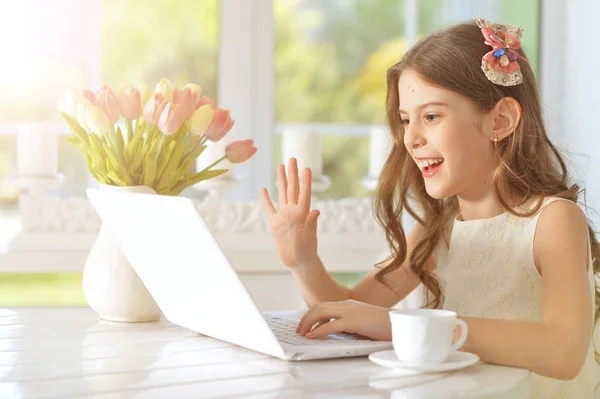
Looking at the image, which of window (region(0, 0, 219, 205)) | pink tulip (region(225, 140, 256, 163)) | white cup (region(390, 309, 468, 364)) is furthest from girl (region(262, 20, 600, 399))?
window (region(0, 0, 219, 205))

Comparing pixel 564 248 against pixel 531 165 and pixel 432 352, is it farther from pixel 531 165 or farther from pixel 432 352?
pixel 432 352

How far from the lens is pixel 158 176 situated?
1.43m

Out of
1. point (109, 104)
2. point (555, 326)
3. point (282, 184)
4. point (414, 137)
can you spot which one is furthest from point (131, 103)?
point (555, 326)

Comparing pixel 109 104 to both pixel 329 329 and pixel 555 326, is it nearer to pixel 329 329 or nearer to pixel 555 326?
pixel 329 329

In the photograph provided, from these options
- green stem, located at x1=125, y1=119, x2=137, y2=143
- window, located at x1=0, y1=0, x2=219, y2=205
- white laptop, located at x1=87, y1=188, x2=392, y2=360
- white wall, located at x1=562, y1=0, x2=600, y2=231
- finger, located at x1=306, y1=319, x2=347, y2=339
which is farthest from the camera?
window, located at x1=0, y1=0, x2=219, y2=205

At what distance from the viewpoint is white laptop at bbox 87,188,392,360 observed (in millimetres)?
1057

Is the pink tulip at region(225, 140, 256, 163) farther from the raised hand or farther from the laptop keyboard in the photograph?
the laptop keyboard

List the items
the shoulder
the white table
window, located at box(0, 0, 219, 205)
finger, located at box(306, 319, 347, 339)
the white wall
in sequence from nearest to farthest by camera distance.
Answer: the white table < finger, located at box(306, 319, 347, 339) < the shoulder < the white wall < window, located at box(0, 0, 219, 205)

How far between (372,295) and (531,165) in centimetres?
39

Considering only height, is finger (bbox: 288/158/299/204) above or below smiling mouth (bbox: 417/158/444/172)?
below

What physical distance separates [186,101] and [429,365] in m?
0.62

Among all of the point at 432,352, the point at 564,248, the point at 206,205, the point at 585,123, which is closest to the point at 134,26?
the point at 206,205

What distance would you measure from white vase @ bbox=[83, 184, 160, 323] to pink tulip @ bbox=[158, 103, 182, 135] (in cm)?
11

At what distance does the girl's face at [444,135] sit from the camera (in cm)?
145
